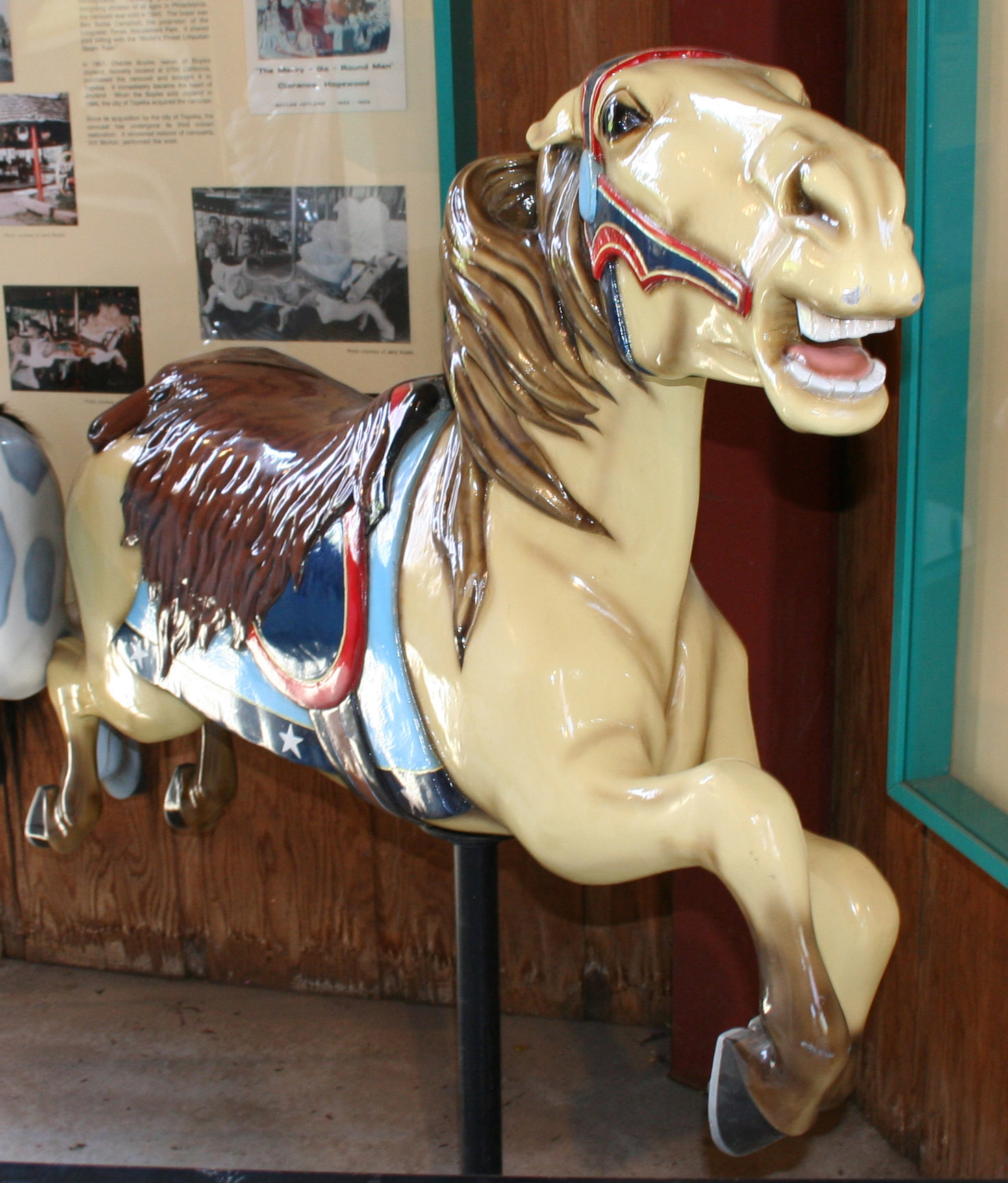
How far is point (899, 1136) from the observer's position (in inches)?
55.7

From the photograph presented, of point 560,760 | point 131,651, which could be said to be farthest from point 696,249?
point 131,651

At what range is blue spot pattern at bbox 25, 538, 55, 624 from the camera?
104 cm

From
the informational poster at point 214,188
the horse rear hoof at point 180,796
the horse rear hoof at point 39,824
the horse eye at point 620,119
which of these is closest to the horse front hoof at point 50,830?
the horse rear hoof at point 39,824

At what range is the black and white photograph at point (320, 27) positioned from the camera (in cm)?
132

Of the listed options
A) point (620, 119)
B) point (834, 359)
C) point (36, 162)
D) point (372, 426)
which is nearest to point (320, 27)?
point (36, 162)

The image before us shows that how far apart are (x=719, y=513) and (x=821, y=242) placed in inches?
31.8

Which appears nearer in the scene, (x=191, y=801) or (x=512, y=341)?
(x=512, y=341)

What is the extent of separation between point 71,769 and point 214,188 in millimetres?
710

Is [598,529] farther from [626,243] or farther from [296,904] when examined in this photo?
[296,904]

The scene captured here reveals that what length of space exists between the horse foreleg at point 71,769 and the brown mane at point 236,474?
6.6 inches

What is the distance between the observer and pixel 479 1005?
0.97m

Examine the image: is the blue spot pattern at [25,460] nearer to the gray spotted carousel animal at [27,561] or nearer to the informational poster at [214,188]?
the gray spotted carousel animal at [27,561]

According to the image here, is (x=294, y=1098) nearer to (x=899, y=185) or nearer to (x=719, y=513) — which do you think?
(x=719, y=513)

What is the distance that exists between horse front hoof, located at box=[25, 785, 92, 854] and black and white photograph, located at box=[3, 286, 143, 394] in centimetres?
58
